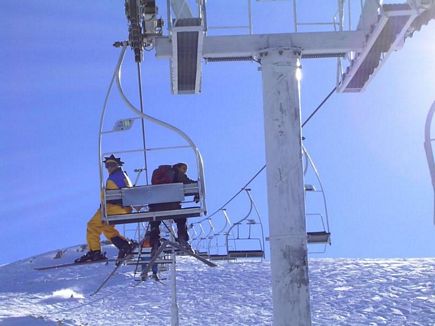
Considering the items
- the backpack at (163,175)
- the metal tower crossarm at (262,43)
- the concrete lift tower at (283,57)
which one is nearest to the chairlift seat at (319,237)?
the concrete lift tower at (283,57)

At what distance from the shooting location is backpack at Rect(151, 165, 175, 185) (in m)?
9.64

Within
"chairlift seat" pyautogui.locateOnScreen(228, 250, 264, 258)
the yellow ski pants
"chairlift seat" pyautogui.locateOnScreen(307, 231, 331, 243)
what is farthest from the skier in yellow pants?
"chairlift seat" pyautogui.locateOnScreen(228, 250, 264, 258)

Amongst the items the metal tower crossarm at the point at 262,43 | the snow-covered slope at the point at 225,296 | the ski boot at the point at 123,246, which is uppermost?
the metal tower crossarm at the point at 262,43

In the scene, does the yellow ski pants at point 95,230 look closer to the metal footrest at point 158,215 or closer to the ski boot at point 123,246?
the ski boot at point 123,246

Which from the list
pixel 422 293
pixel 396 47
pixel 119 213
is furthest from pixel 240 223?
pixel 422 293

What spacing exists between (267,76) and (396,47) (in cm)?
152

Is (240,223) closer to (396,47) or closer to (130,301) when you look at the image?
(396,47)

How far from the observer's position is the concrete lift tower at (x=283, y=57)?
8.44 metres

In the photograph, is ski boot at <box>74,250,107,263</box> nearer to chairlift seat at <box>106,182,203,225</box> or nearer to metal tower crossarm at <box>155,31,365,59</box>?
chairlift seat at <box>106,182,203,225</box>

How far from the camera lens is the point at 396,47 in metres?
8.93

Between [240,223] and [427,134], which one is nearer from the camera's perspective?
[427,134]

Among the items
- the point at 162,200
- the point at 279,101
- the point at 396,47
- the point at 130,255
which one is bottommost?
the point at 130,255

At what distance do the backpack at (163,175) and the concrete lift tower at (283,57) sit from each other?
1.18 meters

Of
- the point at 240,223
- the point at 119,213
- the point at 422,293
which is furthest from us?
the point at 422,293
